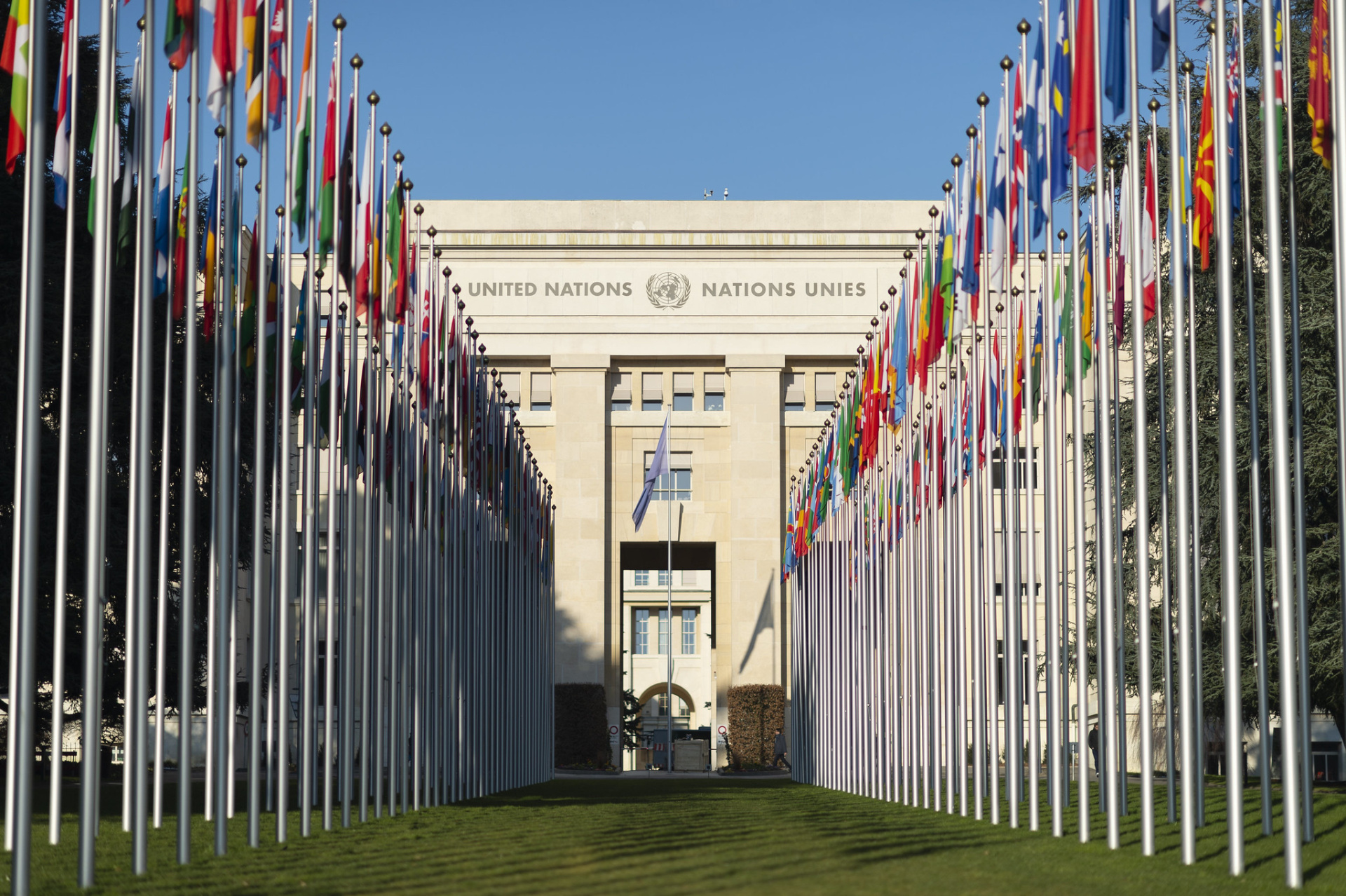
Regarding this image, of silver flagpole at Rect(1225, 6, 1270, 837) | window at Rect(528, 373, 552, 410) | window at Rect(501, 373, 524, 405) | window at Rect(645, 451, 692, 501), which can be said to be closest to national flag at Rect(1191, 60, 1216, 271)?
silver flagpole at Rect(1225, 6, 1270, 837)

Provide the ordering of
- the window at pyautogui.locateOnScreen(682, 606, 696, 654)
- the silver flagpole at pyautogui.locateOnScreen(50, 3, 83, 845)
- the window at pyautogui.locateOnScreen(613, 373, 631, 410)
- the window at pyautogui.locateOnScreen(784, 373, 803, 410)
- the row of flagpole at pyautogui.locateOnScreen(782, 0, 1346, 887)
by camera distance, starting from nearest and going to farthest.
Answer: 1. the silver flagpole at pyautogui.locateOnScreen(50, 3, 83, 845)
2. the row of flagpole at pyautogui.locateOnScreen(782, 0, 1346, 887)
3. the window at pyautogui.locateOnScreen(613, 373, 631, 410)
4. the window at pyautogui.locateOnScreen(784, 373, 803, 410)
5. the window at pyautogui.locateOnScreen(682, 606, 696, 654)

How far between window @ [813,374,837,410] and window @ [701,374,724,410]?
141 inches

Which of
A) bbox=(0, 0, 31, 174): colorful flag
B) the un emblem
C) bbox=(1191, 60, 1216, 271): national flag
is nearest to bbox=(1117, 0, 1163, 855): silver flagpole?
bbox=(1191, 60, 1216, 271): national flag

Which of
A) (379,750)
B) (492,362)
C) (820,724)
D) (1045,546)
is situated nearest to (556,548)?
(492,362)

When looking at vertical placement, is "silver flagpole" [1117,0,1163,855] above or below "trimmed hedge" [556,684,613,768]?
above

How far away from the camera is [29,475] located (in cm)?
1104

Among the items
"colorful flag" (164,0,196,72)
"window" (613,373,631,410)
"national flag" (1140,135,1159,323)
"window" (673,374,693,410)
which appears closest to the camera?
"colorful flag" (164,0,196,72)

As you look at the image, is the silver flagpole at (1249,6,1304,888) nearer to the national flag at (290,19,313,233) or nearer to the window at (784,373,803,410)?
the national flag at (290,19,313,233)

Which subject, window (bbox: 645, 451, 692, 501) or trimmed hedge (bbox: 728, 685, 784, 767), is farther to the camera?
window (bbox: 645, 451, 692, 501)

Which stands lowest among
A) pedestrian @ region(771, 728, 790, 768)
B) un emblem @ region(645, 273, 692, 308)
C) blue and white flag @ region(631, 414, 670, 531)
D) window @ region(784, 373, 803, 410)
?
pedestrian @ region(771, 728, 790, 768)

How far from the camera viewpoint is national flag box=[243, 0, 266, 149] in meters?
16.4

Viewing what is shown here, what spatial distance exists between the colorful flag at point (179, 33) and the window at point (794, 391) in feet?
158

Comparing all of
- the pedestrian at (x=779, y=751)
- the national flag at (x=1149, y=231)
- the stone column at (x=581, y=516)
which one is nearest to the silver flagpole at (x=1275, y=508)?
the national flag at (x=1149, y=231)

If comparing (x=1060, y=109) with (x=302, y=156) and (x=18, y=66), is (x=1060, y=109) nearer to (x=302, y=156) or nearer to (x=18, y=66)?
(x=302, y=156)
